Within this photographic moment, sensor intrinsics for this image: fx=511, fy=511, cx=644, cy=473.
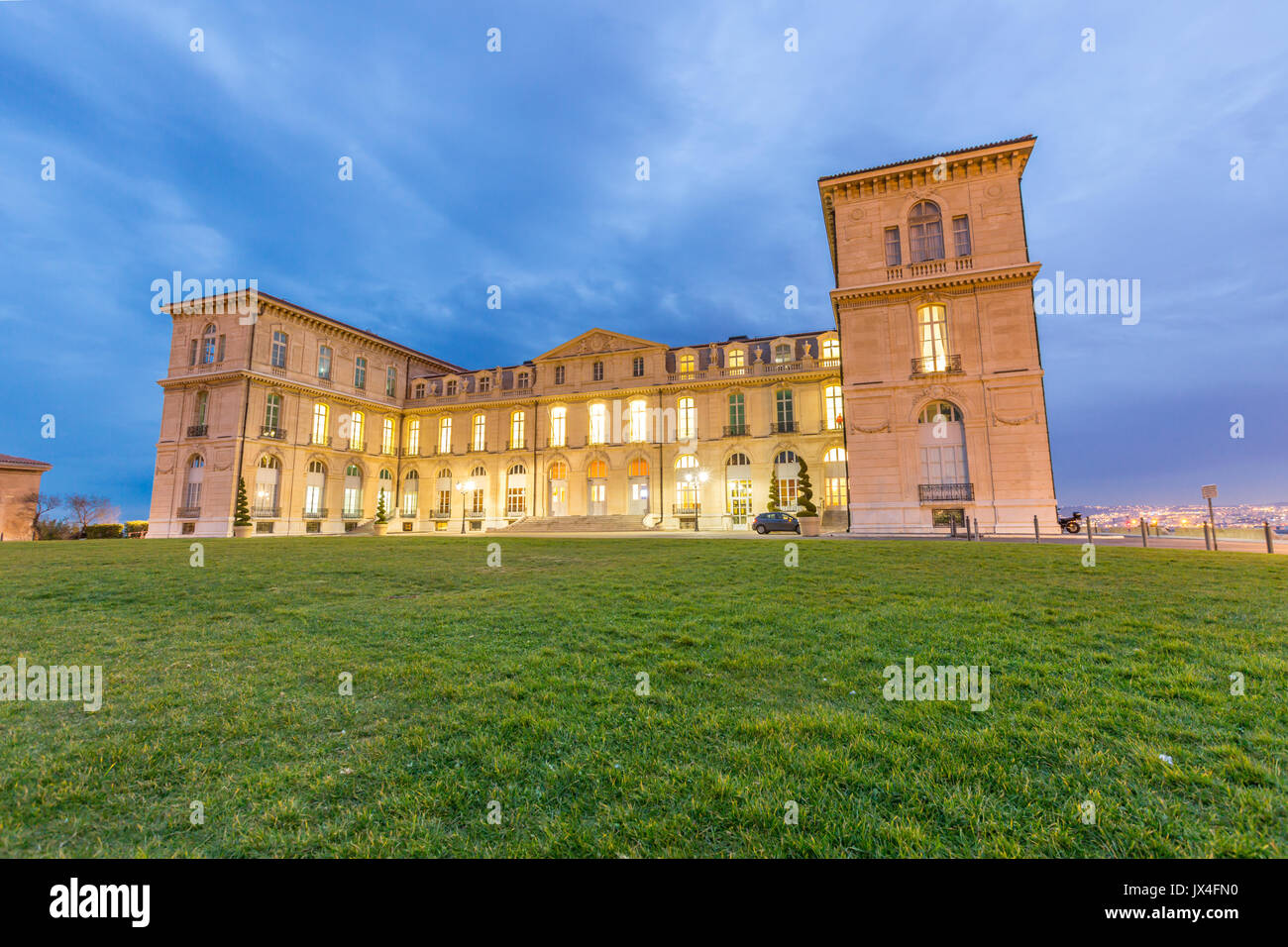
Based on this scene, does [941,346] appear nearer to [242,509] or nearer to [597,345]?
[597,345]

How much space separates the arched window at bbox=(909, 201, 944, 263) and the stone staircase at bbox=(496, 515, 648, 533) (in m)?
20.8

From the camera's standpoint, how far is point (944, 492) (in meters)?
22.0

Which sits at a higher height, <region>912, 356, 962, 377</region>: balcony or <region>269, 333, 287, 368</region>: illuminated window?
<region>269, 333, 287, 368</region>: illuminated window

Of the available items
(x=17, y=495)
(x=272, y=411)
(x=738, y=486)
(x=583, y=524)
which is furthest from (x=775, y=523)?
(x=17, y=495)

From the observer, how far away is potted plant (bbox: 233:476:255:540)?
2952 centimetres

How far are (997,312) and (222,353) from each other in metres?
44.5

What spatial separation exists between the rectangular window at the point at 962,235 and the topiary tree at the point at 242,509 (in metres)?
40.4

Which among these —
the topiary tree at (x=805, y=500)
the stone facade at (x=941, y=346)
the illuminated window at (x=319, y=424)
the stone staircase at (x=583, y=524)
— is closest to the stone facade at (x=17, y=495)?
the illuminated window at (x=319, y=424)

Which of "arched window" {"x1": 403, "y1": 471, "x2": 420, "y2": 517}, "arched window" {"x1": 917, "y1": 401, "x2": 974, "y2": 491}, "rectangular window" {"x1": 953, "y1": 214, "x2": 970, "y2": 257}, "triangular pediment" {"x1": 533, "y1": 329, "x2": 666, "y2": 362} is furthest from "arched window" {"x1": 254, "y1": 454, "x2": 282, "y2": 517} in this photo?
"rectangular window" {"x1": 953, "y1": 214, "x2": 970, "y2": 257}

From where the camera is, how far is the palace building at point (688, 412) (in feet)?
72.7

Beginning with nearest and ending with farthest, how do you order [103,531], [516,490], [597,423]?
[103,531] → [597,423] → [516,490]

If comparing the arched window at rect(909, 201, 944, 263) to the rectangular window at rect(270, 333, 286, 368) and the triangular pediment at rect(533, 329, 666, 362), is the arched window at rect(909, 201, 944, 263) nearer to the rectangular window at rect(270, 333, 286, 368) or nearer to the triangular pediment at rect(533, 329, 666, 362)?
the triangular pediment at rect(533, 329, 666, 362)

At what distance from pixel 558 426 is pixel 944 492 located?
2613cm
